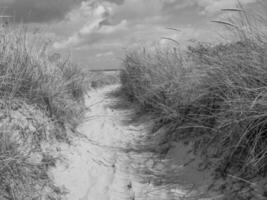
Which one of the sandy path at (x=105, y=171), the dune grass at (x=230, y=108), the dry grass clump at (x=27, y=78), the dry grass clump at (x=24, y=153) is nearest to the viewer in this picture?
the dry grass clump at (x=24, y=153)

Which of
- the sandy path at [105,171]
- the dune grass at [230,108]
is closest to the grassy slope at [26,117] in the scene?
the sandy path at [105,171]

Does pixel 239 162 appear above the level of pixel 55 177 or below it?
above

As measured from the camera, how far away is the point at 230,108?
7.71 feet

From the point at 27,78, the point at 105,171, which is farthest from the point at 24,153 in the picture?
the point at 27,78

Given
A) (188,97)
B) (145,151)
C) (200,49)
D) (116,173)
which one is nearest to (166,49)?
(200,49)

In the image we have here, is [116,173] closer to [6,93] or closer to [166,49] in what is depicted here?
[6,93]

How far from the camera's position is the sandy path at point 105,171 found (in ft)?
7.97

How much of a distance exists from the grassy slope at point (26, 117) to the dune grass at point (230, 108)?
1.37 metres

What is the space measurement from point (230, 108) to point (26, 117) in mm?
1904

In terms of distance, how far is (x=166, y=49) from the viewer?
5.16 m

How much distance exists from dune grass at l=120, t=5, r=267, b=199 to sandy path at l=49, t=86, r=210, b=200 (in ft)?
1.56

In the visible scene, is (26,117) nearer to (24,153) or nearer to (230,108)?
(24,153)

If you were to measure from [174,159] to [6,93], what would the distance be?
185cm

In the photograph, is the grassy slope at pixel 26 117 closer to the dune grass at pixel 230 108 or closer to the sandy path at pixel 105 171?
the sandy path at pixel 105 171
